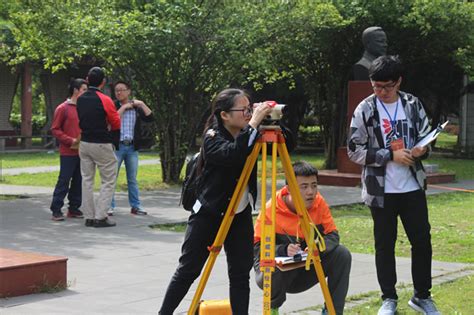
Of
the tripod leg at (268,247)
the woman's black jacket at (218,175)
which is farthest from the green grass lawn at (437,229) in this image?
the tripod leg at (268,247)

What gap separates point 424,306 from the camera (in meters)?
6.50

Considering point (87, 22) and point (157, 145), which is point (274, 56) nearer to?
point (157, 145)

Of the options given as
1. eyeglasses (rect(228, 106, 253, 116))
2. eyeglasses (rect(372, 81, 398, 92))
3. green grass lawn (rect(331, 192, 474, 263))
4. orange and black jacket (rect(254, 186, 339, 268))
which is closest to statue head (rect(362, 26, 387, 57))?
green grass lawn (rect(331, 192, 474, 263))

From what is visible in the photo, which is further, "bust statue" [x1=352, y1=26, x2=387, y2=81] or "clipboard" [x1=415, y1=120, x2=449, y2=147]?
"bust statue" [x1=352, y1=26, x2=387, y2=81]

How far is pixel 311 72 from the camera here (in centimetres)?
2269

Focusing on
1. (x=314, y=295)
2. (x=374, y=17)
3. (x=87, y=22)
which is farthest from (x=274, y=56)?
(x=314, y=295)

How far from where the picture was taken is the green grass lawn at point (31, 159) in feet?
79.3

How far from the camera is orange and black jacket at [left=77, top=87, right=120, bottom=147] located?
11.0 metres

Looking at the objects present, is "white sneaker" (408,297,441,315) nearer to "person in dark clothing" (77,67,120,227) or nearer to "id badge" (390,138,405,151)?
"id badge" (390,138,405,151)

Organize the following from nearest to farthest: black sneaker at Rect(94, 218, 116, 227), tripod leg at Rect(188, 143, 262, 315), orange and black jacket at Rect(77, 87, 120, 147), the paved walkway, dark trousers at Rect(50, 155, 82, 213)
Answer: tripod leg at Rect(188, 143, 262, 315), the paved walkway, orange and black jacket at Rect(77, 87, 120, 147), black sneaker at Rect(94, 218, 116, 227), dark trousers at Rect(50, 155, 82, 213)

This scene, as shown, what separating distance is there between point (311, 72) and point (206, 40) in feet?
22.3

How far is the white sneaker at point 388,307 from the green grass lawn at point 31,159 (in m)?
18.0

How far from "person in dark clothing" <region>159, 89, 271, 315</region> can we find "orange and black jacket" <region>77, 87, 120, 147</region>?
5.37 metres

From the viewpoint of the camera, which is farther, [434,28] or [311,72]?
[311,72]
